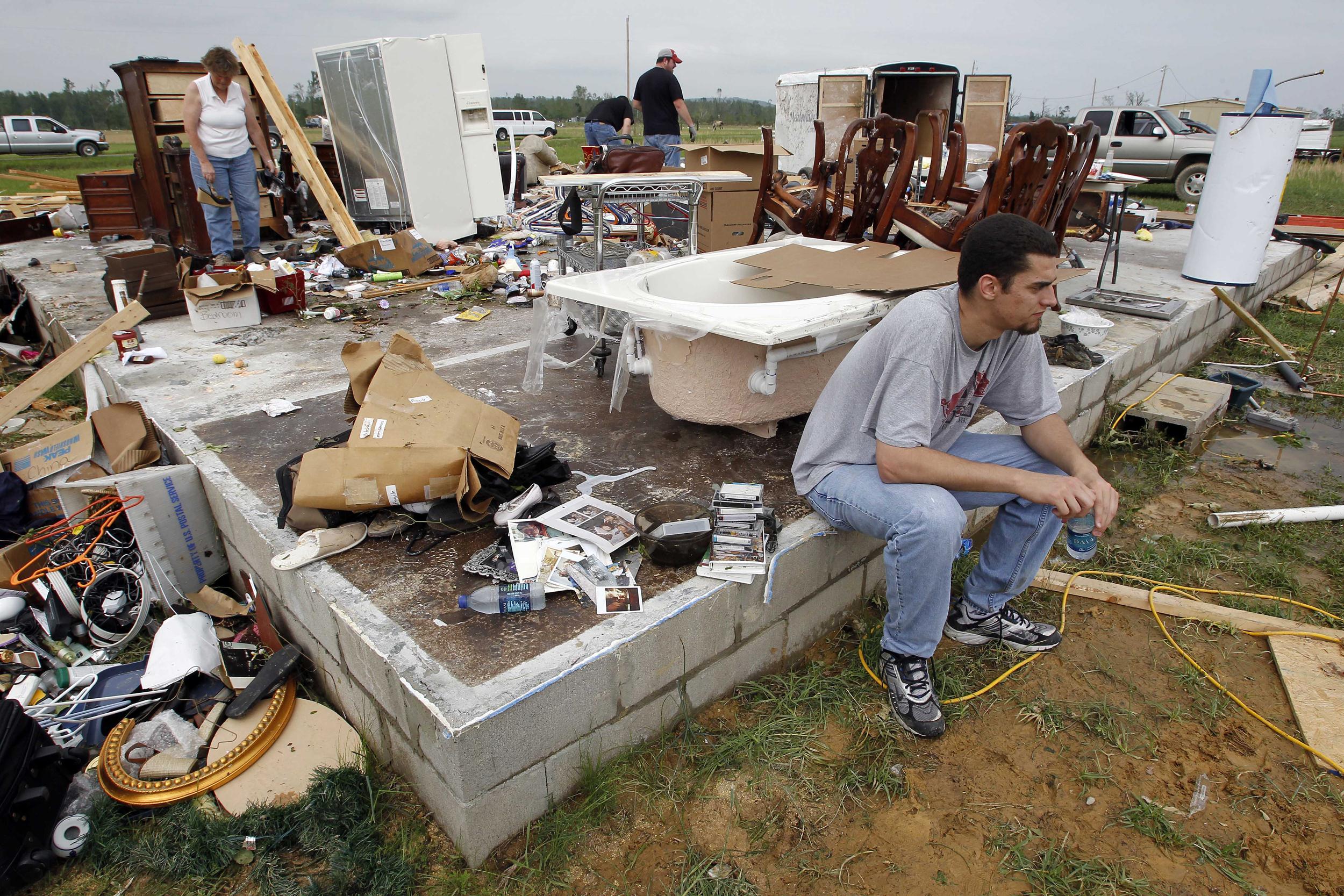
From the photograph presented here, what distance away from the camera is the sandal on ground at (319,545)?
2141 millimetres

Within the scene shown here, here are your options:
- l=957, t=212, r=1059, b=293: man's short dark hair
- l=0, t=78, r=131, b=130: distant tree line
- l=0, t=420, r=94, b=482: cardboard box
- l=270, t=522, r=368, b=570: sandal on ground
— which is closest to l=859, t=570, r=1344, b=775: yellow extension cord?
l=957, t=212, r=1059, b=293: man's short dark hair

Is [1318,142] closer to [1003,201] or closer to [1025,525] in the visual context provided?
[1003,201]

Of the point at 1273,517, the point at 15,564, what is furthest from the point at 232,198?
the point at 1273,517

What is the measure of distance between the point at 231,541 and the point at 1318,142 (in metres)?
15.8

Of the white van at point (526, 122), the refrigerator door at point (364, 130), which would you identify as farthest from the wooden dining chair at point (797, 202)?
the white van at point (526, 122)

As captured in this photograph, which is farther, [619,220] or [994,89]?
[994,89]

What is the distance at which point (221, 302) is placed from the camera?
4.63 metres

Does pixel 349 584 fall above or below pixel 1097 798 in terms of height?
above

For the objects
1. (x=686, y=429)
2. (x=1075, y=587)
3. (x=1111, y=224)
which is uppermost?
(x=1111, y=224)

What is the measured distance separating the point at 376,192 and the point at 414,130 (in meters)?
0.76

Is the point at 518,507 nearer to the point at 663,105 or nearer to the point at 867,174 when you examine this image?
the point at 867,174

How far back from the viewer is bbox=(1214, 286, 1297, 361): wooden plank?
5.10 metres

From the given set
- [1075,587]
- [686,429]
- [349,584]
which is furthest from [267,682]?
[1075,587]

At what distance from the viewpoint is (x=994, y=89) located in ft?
33.3
